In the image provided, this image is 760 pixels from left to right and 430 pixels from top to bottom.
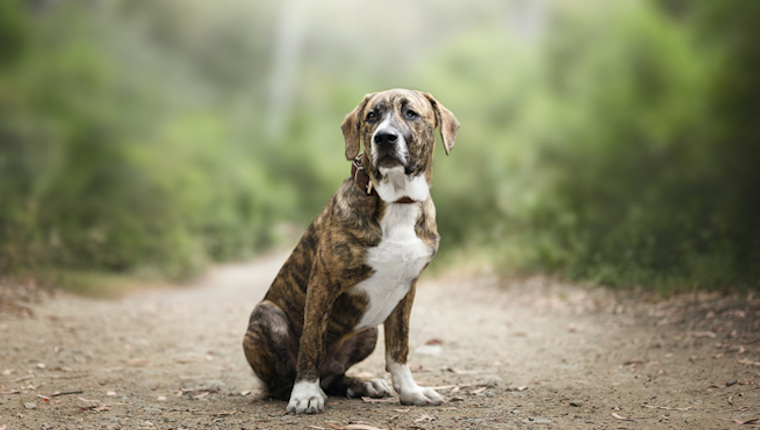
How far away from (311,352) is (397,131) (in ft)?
4.02

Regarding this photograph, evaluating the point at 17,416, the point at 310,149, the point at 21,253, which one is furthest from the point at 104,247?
the point at 17,416

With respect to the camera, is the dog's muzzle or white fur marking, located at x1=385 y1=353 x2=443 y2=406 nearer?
the dog's muzzle

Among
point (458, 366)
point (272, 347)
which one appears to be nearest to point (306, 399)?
point (272, 347)

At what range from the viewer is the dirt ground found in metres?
3.23

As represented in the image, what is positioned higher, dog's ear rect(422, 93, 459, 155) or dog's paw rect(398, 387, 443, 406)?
dog's ear rect(422, 93, 459, 155)

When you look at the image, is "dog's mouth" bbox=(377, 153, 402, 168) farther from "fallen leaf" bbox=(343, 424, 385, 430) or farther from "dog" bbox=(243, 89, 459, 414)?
"fallen leaf" bbox=(343, 424, 385, 430)

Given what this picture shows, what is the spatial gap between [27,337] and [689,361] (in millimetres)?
5502

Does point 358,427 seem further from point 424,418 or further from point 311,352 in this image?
point 311,352

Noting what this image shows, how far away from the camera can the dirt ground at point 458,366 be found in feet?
10.6

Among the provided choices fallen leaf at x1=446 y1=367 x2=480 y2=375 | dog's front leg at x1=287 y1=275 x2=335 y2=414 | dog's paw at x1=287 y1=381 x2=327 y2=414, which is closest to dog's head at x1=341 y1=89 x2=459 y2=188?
dog's front leg at x1=287 y1=275 x2=335 y2=414

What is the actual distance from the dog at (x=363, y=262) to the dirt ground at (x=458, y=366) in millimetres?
215

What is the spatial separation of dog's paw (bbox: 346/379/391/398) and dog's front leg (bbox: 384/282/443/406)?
18 cm

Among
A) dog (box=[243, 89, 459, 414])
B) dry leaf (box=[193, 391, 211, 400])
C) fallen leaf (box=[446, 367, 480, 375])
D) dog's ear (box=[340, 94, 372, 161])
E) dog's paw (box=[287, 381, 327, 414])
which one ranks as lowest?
dry leaf (box=[193, 391, 211, 400])

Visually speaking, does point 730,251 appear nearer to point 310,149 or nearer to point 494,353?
point 494,353
